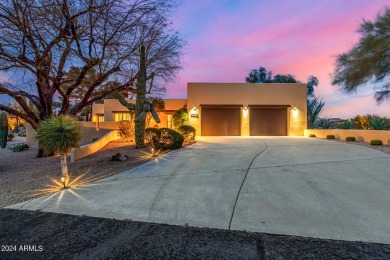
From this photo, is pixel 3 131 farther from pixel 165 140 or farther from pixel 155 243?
pixel 155 243

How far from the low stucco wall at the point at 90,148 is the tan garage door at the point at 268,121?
10.1m

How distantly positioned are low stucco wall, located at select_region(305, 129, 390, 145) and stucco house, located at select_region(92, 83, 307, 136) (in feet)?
5.62

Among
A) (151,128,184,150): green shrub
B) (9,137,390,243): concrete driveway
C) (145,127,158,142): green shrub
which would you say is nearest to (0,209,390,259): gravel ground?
(9,137,390,243): concrete driveway

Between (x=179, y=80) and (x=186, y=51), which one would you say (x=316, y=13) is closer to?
(x=186, y=51)

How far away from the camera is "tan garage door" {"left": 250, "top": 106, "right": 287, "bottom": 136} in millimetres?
17328

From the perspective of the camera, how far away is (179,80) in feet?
44.9

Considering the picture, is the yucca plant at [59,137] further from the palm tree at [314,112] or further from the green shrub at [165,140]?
the palm tree at [314,112]

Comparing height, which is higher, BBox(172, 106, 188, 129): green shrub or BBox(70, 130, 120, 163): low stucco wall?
BBox(172, 106, 188, 129): green shrub

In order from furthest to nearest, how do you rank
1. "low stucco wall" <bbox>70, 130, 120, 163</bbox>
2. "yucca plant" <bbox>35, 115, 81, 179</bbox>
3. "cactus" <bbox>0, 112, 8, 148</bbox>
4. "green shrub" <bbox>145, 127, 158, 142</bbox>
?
"cactus" <bbox>0, 112, 8, 148</bbox>, "green shrub" <bbox>145, 127, 158, 142</bbox>, "low stucco wall" <bbox>70, 130, 120, 163</bbox>, "yucca plant" <bbox>35, 115, 81, 179</bbox>

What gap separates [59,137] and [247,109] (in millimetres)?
13770

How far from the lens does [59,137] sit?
5.51 meters

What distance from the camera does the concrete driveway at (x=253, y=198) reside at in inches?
125

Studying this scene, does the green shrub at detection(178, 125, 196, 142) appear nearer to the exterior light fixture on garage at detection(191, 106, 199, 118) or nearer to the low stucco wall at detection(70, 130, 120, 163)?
the exterior light fixture on garage at detection(191, 106, 199, 118)

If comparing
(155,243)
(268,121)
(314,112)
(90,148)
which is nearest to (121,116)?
(90,148)
